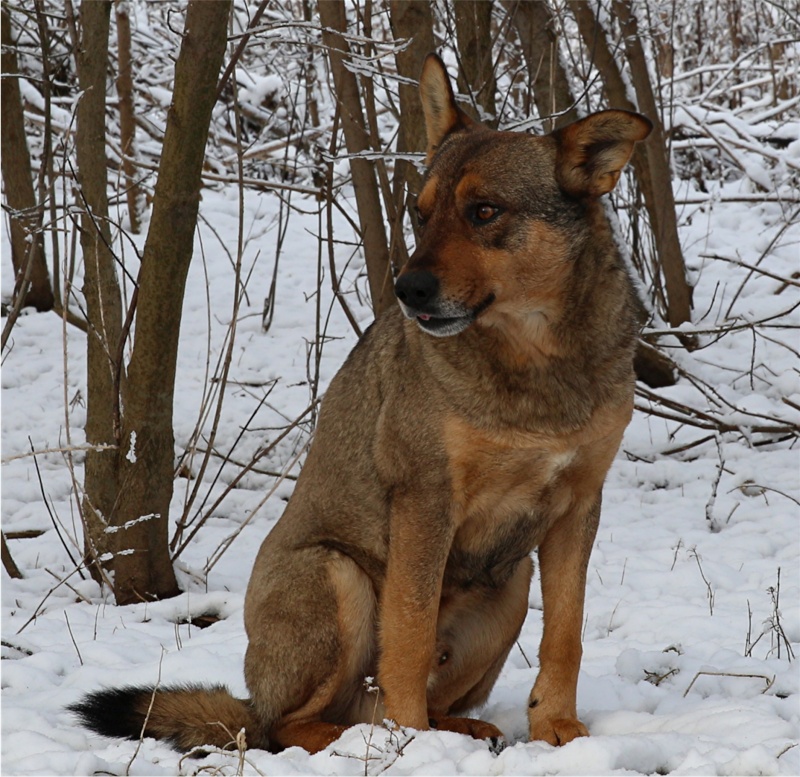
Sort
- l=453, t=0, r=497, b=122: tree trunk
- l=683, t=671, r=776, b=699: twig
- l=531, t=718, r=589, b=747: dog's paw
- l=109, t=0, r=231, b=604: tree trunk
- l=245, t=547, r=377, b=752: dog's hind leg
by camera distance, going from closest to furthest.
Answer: l=531, t=718, r=589, b=747: dog's paw < l=245, t=547, r=377, b=752: dog's hind leg < l=683, t=671, r=776, b=699: twig < l=109, t=0, r=231, b=604: tree trunk < l=453, t=0, r=497, b=122: tree trunk

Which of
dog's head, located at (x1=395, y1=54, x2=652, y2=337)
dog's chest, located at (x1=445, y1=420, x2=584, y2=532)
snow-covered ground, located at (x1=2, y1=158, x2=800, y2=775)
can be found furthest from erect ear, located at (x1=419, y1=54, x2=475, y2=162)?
snow-covered ground, located at (x1=2, y1=158, x2=800, y2=775)

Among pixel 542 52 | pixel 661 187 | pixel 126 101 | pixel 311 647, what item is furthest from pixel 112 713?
pixel 126 101

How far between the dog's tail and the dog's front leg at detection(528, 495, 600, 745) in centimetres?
105

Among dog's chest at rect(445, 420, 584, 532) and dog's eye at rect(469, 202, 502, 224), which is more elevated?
dog's eye at rect(469, 202, 502, 224)

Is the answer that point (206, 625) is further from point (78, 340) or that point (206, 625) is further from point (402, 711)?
point (78, 340)

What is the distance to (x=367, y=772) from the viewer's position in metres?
3.27

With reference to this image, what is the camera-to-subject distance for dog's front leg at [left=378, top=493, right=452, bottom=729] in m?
3.60

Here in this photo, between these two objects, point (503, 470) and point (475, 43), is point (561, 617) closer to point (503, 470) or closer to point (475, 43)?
point (503, 470)

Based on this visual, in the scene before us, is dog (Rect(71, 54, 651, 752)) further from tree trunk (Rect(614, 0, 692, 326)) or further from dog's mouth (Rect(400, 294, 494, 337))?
tree trunk (Rect(614, 0, 692, 326))

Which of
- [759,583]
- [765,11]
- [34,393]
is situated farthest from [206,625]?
[765,11]

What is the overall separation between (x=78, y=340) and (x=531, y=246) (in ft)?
23.4

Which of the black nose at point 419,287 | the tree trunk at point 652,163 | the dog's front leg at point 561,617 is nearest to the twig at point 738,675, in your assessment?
the dog's front leg at point 561,617

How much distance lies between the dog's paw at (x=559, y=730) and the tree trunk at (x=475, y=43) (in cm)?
406

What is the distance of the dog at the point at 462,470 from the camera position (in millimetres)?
3564
